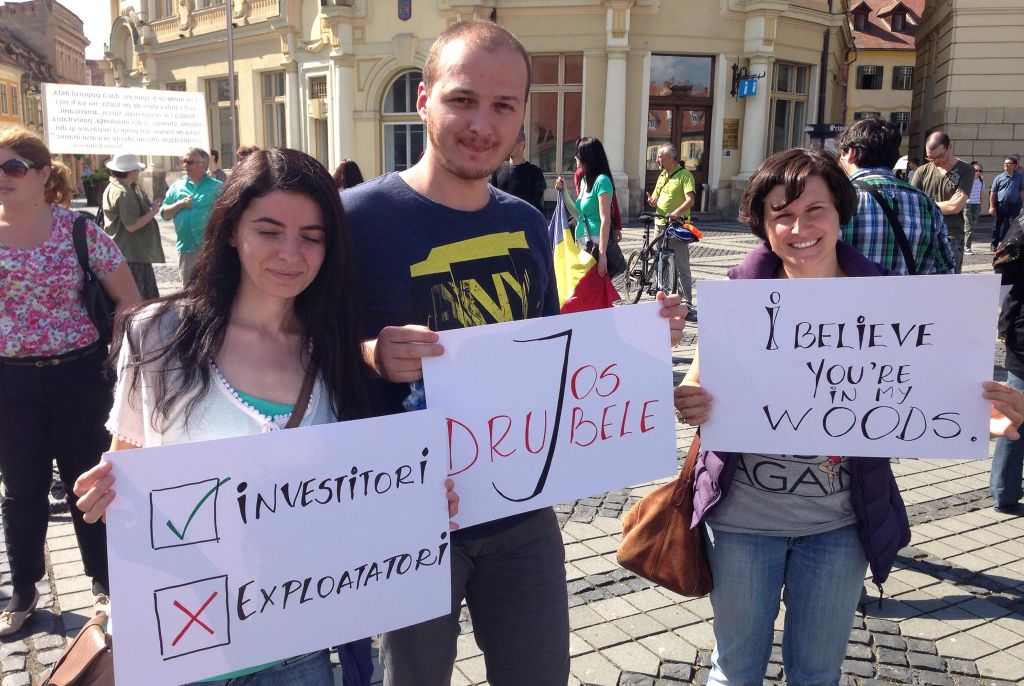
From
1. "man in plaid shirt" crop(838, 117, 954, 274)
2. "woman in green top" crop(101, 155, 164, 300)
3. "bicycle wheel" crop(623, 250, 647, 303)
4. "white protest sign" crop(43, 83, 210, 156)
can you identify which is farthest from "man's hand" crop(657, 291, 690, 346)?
"bicycle wheel" crop(623, 250, 647, 303)

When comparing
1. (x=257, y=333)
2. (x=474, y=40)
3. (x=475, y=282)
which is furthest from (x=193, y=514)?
(x=474, y=40)

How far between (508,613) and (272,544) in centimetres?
65

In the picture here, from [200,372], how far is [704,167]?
20027 mm

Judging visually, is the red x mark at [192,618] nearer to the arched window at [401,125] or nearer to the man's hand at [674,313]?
the man's hand at [674,313]

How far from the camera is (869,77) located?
49812 millimetres

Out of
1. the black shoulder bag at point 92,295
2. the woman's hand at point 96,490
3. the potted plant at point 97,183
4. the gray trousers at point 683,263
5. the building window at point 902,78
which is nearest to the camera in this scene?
the woman's hand at point 96,490

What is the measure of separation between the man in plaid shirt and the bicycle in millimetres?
4582

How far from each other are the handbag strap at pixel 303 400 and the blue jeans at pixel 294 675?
51cm

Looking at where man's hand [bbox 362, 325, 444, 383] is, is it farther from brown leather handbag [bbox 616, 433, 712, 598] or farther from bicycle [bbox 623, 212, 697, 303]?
bicycle [bbox 623, 212, 697, 303]

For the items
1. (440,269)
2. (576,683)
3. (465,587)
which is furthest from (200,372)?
(576,683)

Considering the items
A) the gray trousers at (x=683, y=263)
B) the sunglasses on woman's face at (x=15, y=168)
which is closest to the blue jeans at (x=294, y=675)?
the sunglasses on woman's face at (x=15, y=168)

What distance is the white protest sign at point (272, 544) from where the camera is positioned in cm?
148

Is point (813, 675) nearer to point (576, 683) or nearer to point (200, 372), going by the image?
point (576, 683)

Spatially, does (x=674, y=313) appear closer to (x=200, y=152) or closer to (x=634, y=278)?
(x=200, y=152)
